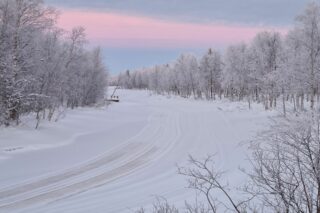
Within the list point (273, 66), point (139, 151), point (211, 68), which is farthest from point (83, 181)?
point (211, 68)

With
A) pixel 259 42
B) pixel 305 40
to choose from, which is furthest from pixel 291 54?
pixel 259 42

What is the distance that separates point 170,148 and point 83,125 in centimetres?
1378

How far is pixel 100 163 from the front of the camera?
18.4m

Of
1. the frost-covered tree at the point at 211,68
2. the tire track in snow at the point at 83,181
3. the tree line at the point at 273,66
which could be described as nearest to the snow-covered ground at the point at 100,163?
the tire track in snow at the point at 83,181

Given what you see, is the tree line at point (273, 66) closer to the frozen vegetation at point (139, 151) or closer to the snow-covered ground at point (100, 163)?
the frozen vegetation at point (139, 151)

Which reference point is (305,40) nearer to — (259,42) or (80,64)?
(259,42)

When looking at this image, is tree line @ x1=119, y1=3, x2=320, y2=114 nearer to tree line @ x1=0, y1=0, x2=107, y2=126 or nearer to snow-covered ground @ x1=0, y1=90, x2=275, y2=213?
snow-covered ground @ x1=0, y1=90, x2=275, y2=213

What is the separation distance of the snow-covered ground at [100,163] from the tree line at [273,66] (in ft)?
16.7

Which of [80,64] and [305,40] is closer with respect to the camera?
[305,40]

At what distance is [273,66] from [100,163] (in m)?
41.2

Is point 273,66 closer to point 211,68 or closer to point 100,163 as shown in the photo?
point 211,68

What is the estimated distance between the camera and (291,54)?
4684 cm

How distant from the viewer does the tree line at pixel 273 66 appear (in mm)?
38375

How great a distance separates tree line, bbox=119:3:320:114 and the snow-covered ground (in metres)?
5.10
